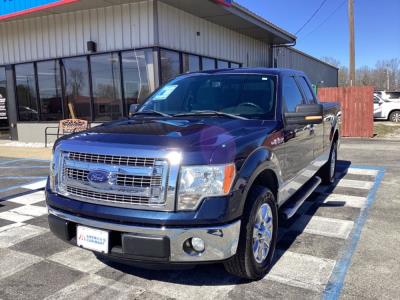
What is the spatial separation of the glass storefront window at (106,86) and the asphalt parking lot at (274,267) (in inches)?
272

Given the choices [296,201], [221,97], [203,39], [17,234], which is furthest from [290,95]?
[203,39]

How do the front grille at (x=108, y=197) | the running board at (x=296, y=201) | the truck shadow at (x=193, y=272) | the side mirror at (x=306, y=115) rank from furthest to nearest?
the running board at (x=296, y=201) → the side mirror at (x=306, y=115) → the truck shadow at (x=193, y=272) → the front grille at (x=108, y=197)

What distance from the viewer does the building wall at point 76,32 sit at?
11336mm

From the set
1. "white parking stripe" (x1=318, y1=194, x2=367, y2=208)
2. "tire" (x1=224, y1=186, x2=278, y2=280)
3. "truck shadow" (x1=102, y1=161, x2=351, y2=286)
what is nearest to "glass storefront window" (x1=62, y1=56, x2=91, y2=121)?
"white parking stripe" (x1=318, y1=194, x2=367, y2=208)

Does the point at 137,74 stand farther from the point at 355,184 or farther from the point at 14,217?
the point at 355,184

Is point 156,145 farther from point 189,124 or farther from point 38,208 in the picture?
point 38,208

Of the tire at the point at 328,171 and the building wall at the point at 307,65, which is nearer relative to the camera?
the tire at the point at 328,171

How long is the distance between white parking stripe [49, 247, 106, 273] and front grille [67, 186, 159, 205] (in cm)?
90

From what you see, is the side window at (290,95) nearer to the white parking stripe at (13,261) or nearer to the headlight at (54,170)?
the headlight at (54,170)

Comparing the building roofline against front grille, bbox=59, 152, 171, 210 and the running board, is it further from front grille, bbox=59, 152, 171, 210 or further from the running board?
front grille, bbox=59, 152, 171, 210

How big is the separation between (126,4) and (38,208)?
7.59m

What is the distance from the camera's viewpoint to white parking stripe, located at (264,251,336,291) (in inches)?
130

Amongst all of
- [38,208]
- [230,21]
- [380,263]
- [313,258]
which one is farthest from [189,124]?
[230,21]

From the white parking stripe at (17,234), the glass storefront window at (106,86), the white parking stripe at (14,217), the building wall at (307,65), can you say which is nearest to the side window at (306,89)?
the white parking stripe at (17,234)
